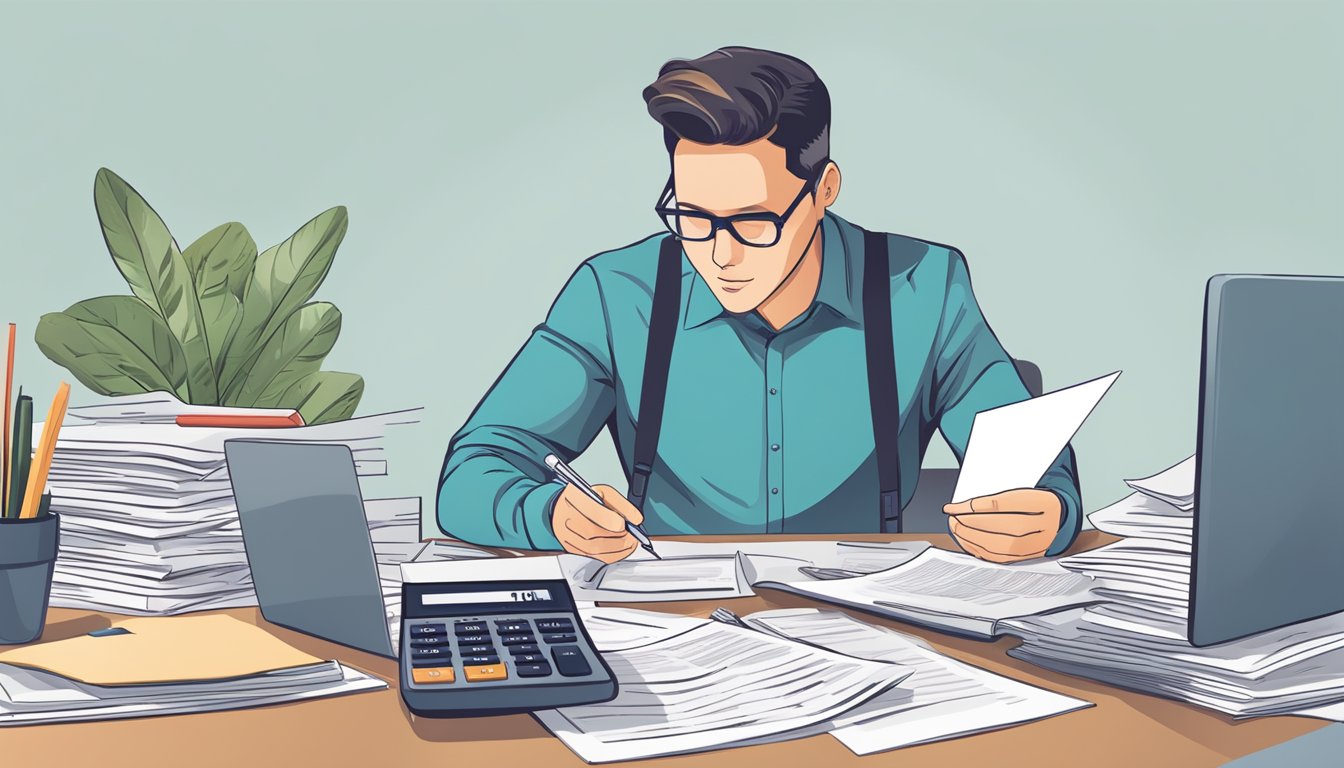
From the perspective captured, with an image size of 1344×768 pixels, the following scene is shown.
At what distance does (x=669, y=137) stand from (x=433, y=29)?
1.40 meters

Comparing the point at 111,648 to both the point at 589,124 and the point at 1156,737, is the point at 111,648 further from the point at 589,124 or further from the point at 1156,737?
the point at 589,124

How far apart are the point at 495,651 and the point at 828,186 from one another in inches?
50.2

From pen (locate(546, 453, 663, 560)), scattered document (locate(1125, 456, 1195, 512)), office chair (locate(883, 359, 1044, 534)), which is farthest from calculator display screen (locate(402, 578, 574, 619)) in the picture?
office chair (locate(883, 359, 1044, 534))

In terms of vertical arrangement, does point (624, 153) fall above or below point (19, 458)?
above

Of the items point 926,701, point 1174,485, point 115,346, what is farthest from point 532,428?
point 926,701

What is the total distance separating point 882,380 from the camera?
184 cm

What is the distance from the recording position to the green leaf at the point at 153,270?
1.08 m

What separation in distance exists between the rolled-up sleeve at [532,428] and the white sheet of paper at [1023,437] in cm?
54

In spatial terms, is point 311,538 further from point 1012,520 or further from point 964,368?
point 964,368

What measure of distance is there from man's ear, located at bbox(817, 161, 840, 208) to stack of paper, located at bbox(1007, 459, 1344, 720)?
3.13 feet

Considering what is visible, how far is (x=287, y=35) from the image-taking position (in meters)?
2.59

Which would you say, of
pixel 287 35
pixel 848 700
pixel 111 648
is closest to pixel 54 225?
pixel 287 35

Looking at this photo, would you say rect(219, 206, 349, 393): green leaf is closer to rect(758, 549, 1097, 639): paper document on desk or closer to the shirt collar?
rect(758, 549, 1097, 639): paper document on desk

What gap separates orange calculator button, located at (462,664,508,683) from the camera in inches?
23.0
